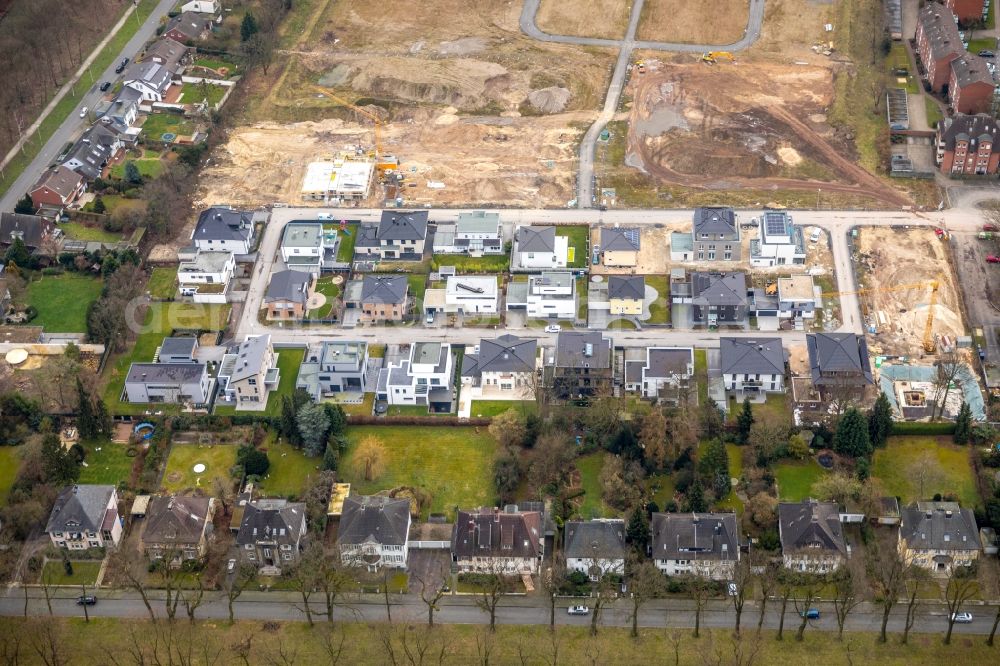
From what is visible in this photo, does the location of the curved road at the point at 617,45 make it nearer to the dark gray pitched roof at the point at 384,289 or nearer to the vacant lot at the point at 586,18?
the vacant lot at the point at 586,18

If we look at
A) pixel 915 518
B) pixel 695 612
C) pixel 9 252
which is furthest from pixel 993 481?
pixel 9 252

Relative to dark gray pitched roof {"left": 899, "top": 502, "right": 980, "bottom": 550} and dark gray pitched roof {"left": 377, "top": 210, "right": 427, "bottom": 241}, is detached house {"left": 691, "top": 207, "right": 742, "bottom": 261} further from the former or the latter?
dark gray pitched roof {"left": 899, "top": 502, "right": 980, "bottom": 550}

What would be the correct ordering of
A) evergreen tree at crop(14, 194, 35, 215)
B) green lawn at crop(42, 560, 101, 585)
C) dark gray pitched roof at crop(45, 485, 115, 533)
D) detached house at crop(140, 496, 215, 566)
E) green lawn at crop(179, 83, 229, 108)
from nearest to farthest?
1. green lawn at crop(42, 560, 101, 585)
2. detached house at crop(140, 496, 215, 566)
3. dark gray pitched roof at crop(45, 485, 115, 533)
4. evergreen tree at crop(14, 194, 35, 215)
5. green lawn at crop(179, 83, 229, 108)

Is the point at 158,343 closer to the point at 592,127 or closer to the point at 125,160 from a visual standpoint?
the point at 125,160

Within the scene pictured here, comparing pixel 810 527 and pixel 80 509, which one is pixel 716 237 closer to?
pixel 810 527

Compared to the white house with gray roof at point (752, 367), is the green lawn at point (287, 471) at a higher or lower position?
lower

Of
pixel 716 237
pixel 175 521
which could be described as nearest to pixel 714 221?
pixel 716 237

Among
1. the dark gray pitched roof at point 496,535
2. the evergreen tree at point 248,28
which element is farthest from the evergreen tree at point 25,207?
the dark gray pitched roof at point 496,535

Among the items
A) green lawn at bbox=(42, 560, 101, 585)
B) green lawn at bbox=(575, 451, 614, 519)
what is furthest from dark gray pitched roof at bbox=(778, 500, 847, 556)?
green lawn at bbox=(42, 560, 101, 585)
